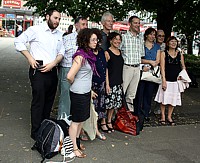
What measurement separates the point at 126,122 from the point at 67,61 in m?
1.43

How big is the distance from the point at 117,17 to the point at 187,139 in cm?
997

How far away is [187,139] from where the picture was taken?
16.8 feet

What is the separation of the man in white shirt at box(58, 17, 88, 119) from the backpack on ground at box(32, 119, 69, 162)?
0.80m

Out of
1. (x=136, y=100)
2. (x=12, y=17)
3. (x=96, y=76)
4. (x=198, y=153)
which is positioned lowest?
(x=198, y=153)

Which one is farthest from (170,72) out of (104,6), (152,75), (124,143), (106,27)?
(104,6)

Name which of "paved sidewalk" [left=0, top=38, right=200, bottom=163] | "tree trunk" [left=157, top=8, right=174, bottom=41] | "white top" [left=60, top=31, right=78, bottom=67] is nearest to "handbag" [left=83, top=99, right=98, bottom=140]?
"paved sidewalk" [left=0, top=38, right=200, bottom=163]

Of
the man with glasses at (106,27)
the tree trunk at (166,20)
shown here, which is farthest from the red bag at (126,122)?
the tree trunk at (166,20)

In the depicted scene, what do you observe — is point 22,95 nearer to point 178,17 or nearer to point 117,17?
point 117,17

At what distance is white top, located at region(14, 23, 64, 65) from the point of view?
4.38 metres

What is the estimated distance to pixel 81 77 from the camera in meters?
4.07

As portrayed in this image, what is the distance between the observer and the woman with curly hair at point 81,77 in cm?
398

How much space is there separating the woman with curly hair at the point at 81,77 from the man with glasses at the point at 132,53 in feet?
3.59

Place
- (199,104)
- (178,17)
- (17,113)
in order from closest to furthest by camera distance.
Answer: (17,113) → (199,104) → (178,17)

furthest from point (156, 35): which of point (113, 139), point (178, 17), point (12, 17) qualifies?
point (12, 17)
